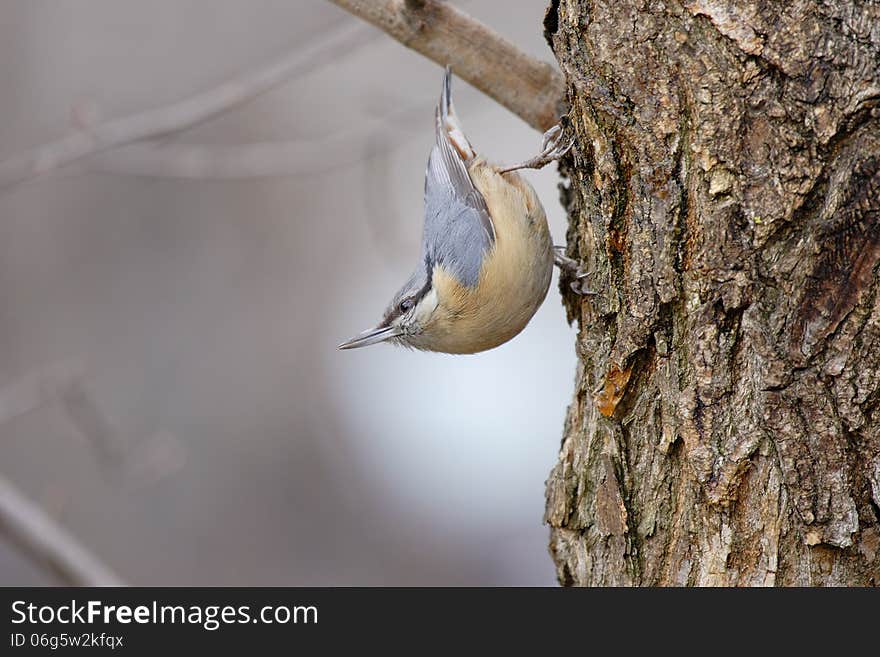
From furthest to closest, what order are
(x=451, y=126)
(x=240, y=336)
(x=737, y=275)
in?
(x=240, y=336), (x=451, y=126), (x=737, y=275)

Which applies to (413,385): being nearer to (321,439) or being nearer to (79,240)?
(321,439)

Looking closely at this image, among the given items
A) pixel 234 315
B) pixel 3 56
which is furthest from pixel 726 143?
pixel 3 56

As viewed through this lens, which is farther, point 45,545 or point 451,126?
point 451,126

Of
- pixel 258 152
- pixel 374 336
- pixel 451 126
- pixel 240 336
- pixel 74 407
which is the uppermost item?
pixel 240 336

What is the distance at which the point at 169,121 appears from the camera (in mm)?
2887

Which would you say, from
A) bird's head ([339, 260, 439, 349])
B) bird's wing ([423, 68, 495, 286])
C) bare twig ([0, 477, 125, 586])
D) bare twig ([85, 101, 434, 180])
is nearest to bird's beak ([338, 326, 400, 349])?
bird's head ([339, 260, 439, 349])

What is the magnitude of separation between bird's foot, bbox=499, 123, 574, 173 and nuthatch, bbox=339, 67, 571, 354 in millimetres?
15

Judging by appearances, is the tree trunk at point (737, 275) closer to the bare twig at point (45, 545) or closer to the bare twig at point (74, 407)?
the bare twig at point (45, 545)

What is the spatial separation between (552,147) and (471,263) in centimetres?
55

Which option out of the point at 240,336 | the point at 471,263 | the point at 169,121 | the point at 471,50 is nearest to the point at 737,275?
the point at 471,50

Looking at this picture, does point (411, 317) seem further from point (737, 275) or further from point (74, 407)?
point (737, 275)

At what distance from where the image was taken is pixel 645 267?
6.45ft

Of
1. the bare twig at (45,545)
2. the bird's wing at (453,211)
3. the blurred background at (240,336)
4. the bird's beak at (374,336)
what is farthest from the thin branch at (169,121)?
the blurred background at (240,336)

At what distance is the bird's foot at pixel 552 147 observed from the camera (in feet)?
7.77
